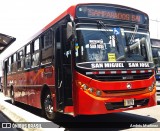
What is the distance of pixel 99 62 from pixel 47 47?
2.73m

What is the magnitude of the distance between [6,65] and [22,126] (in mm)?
11309

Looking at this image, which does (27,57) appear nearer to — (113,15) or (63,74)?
(63,74)

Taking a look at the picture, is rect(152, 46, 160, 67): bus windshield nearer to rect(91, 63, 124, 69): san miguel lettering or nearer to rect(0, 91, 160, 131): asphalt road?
rect(0, 91, 160, 131): asphalt road

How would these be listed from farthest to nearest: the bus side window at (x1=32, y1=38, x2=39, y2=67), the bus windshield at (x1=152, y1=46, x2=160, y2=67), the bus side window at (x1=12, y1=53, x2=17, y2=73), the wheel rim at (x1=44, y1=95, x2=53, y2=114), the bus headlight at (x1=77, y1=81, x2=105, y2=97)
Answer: the bus side window at (x1=12, y1=53, x2=17, y2=73)
the bus windshield at (x1=152, y1=46, x2=160, y2=67)
the bus side window at (x1=32, y1=38, x2=39, y2=67)
the wheel rim at (x1=44, y1=95, x2=53, y2=114)
the bus headlight at (x1=77, y1=81, x2=105, y2=97)

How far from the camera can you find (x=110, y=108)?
23.4 feet

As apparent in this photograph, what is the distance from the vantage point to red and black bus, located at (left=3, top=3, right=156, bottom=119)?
7.10m

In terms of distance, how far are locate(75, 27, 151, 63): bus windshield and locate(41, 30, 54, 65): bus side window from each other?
1786 millimetres

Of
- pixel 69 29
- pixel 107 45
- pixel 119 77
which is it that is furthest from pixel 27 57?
pixel 119 77

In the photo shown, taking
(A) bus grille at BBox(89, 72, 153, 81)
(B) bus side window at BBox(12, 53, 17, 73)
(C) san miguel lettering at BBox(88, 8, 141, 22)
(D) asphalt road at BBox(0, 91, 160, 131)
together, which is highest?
(C) san miguel lettering at BBox(88, 8, 141, 22)

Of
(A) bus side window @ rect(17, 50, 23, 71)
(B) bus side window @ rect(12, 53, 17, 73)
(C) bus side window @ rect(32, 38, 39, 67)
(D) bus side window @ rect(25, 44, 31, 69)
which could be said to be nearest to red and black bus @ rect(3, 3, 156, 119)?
(C) bus side window @ rect(32, 38, 39, 67)

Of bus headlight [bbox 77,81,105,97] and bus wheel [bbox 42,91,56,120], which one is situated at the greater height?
bus headlight [bbox 77,81,105,97]

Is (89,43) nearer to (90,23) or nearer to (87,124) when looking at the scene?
(90,23)

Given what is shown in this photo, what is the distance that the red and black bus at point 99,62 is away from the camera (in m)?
7.10

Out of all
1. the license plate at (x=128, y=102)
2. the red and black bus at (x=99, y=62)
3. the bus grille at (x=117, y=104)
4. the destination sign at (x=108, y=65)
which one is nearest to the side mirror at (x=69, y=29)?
the red and black bus at (x=99, y=62)
